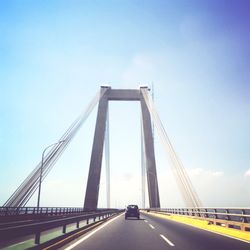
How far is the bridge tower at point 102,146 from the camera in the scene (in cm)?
4712

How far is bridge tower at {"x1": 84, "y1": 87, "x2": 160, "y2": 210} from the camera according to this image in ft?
155

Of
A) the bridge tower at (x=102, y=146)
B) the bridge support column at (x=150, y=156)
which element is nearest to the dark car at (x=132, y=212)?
the bridge tower at (x=102, y=146)

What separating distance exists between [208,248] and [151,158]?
42.9 metres

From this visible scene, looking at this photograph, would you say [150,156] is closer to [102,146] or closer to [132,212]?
[102,146]

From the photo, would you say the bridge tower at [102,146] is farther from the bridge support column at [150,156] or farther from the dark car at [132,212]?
the dark car at [132,212]

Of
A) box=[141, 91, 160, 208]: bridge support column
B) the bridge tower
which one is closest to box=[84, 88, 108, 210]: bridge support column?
the bridge tower

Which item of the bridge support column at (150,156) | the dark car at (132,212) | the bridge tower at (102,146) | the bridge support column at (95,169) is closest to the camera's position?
the dark car at (132,212)

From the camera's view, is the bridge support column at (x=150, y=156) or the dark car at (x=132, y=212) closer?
the dark car at (x=132, y=212)

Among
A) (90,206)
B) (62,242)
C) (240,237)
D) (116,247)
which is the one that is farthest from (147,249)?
(90,206)

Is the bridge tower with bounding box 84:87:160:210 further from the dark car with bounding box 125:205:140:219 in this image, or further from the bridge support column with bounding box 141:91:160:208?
the dark car with bounding box 125:205:140:219

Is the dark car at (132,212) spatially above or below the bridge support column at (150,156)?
below

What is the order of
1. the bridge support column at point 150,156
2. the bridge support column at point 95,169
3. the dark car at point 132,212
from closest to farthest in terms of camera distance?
1. the dark car at point 132,212
2. the bridge support column at point 95,169
3. the bridge support column at point 150,156

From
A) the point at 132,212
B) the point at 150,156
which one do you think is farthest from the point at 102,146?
the point at 132,212

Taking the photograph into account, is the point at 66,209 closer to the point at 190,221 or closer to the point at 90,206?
the point at 90,206
